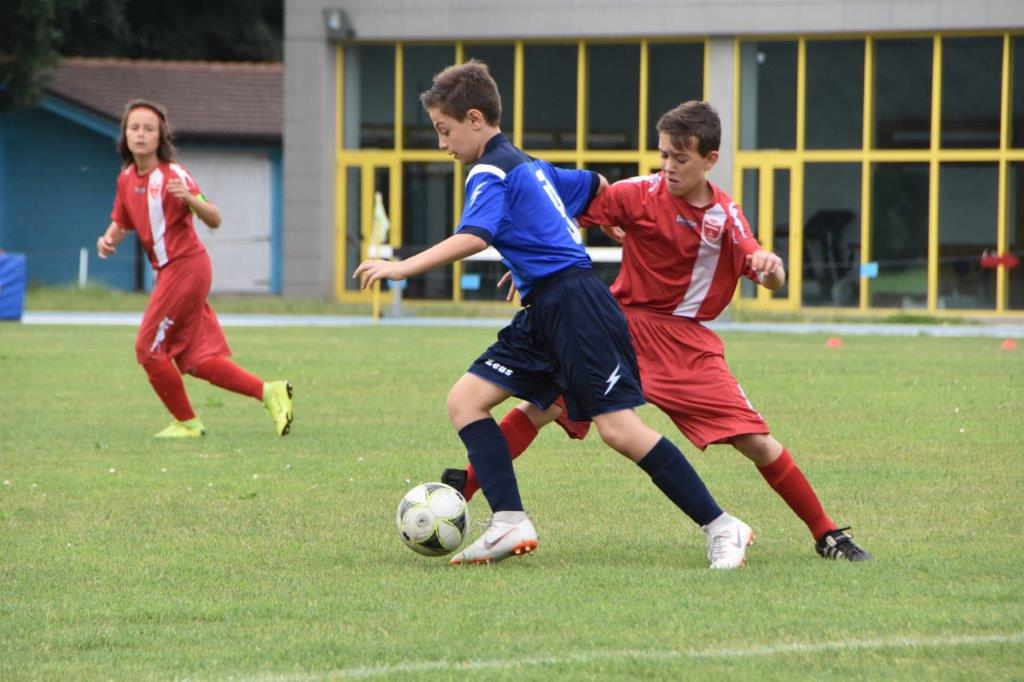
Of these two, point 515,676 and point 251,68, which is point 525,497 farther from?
point 251,68

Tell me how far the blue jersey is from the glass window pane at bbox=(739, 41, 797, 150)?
22058 millimetres

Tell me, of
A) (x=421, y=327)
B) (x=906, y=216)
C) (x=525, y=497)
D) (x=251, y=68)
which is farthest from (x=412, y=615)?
(x=251, y=68)

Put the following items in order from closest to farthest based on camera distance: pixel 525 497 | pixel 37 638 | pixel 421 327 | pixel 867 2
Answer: pixel 37 638
pixel 525 497
pixel 421 327
pixel 867 2

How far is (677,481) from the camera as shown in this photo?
5723 millimetres

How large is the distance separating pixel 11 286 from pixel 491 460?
1824 centimetres

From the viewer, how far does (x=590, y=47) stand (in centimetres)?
2794

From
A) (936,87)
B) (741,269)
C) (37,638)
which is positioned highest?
(936,87)

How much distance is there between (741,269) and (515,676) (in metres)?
2.38

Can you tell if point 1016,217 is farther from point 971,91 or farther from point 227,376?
point 227,376

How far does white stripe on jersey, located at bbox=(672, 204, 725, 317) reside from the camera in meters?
6.02

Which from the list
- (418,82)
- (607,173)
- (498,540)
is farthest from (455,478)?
(418,82)

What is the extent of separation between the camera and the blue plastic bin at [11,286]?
2259 cm

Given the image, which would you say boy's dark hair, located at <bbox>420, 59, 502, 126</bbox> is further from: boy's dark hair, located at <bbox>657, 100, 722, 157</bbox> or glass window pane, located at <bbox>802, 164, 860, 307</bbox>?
glass window pane, located at <bbox>802, 164, 860, 307</bbox>

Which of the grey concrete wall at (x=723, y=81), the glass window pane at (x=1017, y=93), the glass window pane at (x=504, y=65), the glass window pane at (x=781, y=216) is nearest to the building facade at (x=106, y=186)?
the glass window pane at (x=504, y=65)
